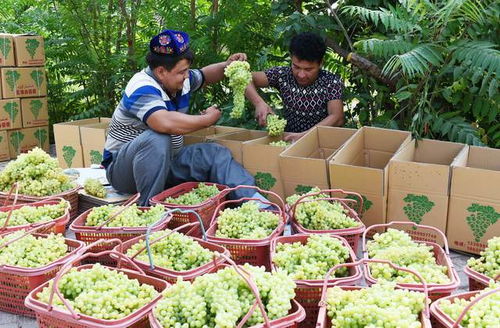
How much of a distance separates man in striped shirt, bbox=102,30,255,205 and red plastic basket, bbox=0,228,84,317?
123 centimetres

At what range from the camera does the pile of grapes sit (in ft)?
9.64

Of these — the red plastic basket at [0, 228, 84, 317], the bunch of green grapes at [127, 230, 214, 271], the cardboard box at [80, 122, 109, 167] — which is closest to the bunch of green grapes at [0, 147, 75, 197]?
the cardboard box at [80, 122, 109, 167]

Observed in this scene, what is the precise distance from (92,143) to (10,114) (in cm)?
223

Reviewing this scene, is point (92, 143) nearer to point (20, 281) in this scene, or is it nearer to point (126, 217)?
point (126, 217)

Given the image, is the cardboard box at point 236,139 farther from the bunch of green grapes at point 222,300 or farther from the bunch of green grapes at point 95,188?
the bunch of green grapes at point 222,300

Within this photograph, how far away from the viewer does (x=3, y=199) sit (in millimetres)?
3842

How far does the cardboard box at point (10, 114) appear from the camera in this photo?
653 cm

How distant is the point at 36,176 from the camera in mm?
3871

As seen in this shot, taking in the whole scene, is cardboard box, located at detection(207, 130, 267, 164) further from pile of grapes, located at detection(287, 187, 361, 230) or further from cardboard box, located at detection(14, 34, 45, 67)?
cardboard box, located at detection(14, 34, 45, 67)

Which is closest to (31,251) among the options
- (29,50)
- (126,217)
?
(126,217)

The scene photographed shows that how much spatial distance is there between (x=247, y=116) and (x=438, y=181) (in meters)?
2.49

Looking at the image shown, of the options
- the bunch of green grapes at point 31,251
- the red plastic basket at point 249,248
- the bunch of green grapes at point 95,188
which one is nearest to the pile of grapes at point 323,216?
the red plastic basket at point 249,248

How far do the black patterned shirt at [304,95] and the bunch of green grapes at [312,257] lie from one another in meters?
2.12

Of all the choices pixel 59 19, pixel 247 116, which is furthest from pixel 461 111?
pixel 59 19
